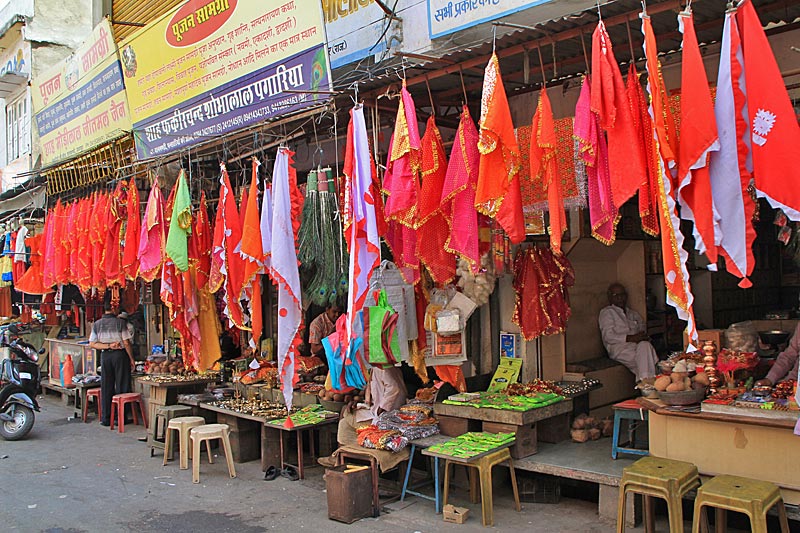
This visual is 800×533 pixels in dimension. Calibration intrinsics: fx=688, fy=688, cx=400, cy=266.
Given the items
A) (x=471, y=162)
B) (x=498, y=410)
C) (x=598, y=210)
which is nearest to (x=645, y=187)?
(x=598, y=210)

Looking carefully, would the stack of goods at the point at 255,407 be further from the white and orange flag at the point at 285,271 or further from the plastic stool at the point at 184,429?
the white and orange flag at the point at 285,271

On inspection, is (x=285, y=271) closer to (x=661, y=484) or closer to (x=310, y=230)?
(x=310, y=230)

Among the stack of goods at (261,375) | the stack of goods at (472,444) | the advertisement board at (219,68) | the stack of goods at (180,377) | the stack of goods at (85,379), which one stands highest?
the advertisement board at (219,68)

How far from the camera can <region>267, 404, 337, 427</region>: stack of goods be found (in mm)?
7254

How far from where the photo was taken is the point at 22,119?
619 inches

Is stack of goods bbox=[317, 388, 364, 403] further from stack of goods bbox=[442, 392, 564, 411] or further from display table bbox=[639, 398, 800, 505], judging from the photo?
display table bbox=[639, 398, 800, 505]

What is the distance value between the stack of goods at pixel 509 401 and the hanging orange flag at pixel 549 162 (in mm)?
2277

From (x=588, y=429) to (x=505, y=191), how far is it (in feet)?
10.1

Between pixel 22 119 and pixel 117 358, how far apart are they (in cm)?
806

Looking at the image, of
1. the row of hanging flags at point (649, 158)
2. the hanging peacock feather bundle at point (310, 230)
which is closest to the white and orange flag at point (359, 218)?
the row of hanging flags at point (649, 158)

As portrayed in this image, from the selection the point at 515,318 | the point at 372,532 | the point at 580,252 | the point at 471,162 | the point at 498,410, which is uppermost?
the point at 471,162

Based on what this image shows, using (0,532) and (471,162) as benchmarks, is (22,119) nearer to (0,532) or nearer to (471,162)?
(0,532)

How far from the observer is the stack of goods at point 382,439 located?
6.20 metres

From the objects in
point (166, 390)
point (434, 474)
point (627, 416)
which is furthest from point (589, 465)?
point (166, 390)
